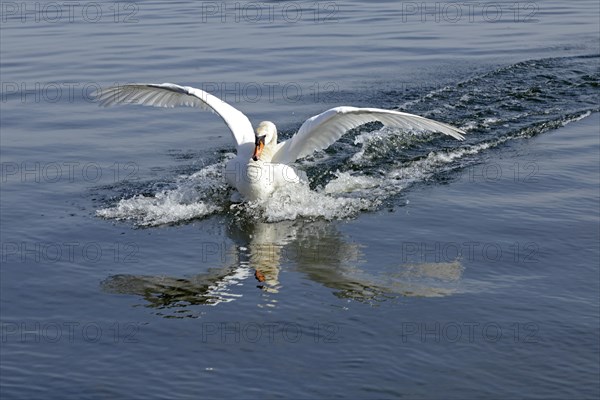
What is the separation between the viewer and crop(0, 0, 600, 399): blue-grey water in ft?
26.8

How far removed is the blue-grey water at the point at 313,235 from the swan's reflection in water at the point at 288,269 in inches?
1.3

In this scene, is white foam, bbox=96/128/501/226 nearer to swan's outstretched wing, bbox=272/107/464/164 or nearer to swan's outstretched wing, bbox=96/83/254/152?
swan's outstretched wing, bbox=272/107/464/164

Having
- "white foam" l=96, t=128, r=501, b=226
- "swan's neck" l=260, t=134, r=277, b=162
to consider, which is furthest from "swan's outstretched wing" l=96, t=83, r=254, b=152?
"white foam" l=96, t=128, r=501, b=226

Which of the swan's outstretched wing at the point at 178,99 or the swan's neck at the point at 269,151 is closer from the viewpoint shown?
the swan's neck at the point at 269,151

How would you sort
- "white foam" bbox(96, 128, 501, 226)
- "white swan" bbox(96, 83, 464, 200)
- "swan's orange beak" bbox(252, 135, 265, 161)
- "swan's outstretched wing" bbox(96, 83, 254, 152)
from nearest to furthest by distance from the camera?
"white swan" bbox(96, 83, 464, 200), "white foam" bbox(96, 128, 501, 226), "swan's orange beak" bbox(252, 135, 265, 161), "swan's outstretched wing" bbox(96, 83, 254, 152)

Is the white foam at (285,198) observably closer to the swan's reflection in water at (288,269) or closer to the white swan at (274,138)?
the white swan at (274,138)

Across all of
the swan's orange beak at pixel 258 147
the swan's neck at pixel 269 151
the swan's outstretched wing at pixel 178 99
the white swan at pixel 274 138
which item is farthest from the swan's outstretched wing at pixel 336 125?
the swan's outstretched wing at pixel 178 99

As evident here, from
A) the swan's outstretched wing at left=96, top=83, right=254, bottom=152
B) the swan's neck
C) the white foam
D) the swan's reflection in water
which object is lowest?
the swan's reflection in water

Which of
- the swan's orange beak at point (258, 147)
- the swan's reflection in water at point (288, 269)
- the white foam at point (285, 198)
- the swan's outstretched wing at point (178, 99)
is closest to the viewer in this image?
the swan's reflection in water at point (288, 269)

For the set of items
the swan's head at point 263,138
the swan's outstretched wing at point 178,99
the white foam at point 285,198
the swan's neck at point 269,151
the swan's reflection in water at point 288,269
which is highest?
the swan's outstretched wing at point 178,99

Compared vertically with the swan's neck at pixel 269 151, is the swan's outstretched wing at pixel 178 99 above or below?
above

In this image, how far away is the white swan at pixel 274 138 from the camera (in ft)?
39.4

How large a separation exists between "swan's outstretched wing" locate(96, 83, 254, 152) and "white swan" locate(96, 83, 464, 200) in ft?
0.04

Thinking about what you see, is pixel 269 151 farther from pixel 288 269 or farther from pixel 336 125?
pixel 288 269
